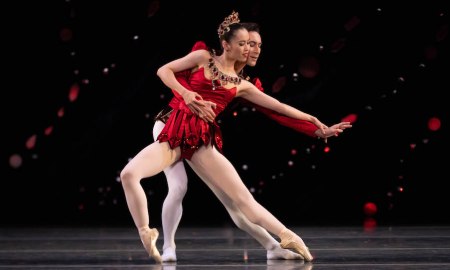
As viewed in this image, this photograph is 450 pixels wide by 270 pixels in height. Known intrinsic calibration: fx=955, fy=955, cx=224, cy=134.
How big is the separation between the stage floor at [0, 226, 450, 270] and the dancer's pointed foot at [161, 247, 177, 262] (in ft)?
0.20

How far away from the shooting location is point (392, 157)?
20.8 feet

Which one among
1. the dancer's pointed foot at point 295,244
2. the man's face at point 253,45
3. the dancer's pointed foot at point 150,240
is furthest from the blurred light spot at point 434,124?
the dancer's pointed foot at point 150,240

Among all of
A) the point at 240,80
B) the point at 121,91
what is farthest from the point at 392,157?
the point at 240,80

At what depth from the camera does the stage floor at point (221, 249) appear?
352cm

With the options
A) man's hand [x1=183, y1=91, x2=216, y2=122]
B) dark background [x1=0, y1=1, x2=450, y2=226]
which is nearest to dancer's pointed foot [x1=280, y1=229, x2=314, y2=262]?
man's hand [x1=183, y1=91, x2=216, y2=122]

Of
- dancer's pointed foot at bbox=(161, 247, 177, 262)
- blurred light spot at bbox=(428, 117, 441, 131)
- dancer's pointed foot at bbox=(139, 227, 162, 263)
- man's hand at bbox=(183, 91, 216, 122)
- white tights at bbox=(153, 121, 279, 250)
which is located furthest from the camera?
blurred light spot at bbox=(428, 117, 441, 131)

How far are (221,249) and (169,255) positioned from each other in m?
0.52

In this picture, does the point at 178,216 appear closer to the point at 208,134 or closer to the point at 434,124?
the point at 208,134

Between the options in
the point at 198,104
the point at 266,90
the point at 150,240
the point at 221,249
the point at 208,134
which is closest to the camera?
the point at 150,240

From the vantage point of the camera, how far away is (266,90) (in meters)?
6.20

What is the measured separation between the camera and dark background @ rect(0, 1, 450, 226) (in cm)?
619

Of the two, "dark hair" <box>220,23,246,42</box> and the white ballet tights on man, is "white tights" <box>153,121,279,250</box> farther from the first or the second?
A: "dark hair" <box>220,23,246,42</box>

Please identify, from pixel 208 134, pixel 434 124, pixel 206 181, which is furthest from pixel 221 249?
pixel 434 124

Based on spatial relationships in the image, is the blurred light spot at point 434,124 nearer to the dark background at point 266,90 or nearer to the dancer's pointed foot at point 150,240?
the dark background at point 266,90
